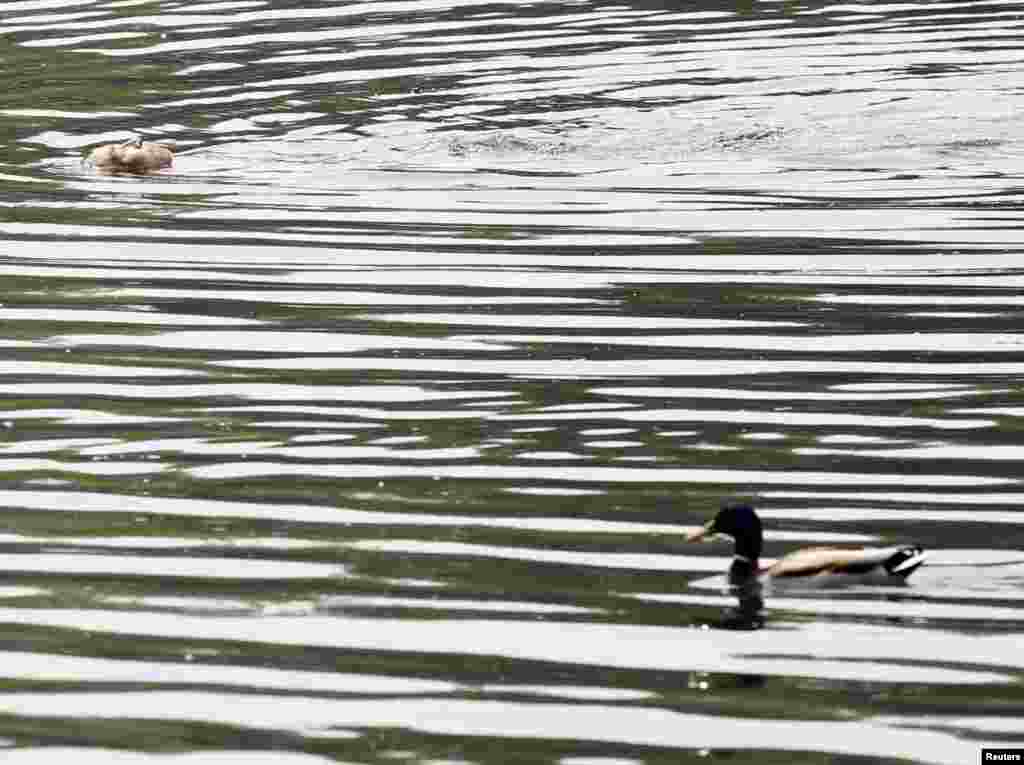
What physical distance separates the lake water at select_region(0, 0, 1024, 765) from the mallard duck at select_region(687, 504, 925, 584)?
92 millimetres

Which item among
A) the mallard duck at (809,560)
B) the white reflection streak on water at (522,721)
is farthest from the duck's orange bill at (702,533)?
the white reflection streak on water at (522,721)

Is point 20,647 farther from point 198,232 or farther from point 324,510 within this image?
point 198,232

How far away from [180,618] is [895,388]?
457 cm

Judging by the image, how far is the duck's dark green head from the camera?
1041 centimetres

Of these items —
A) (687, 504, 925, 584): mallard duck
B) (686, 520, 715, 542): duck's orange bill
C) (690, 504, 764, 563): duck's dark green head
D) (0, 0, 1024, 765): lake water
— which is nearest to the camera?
(0, 0, 1024, 765): lake water

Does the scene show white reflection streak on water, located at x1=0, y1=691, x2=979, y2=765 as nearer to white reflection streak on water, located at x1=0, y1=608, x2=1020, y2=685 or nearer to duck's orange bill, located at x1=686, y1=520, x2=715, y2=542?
white reflection streak on water, located at x1=0, y1=608, x2=1020, y2=685

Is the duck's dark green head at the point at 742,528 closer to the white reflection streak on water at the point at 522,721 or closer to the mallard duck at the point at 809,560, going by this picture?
the mallard duck at the point at 809,560

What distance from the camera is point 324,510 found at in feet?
37.6

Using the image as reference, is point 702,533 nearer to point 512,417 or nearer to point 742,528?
point 742,528

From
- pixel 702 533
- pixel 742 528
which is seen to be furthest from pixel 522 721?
pixel 702 533

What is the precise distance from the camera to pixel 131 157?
2092 cm

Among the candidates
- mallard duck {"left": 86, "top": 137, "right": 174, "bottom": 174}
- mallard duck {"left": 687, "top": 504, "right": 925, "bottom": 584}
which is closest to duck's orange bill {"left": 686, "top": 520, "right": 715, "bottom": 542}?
mallard duck {"left": 687, "top": 504, "right": 925, "bottom": 584}

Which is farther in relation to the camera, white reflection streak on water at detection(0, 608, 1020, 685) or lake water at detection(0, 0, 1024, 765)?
white reflection streak on water at detection(0, 608, 1020, 685)

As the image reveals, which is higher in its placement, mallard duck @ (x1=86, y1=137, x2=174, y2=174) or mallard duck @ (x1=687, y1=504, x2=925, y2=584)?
mallard duck @ (x1=687, y1=504, x2=925, y2=584)
